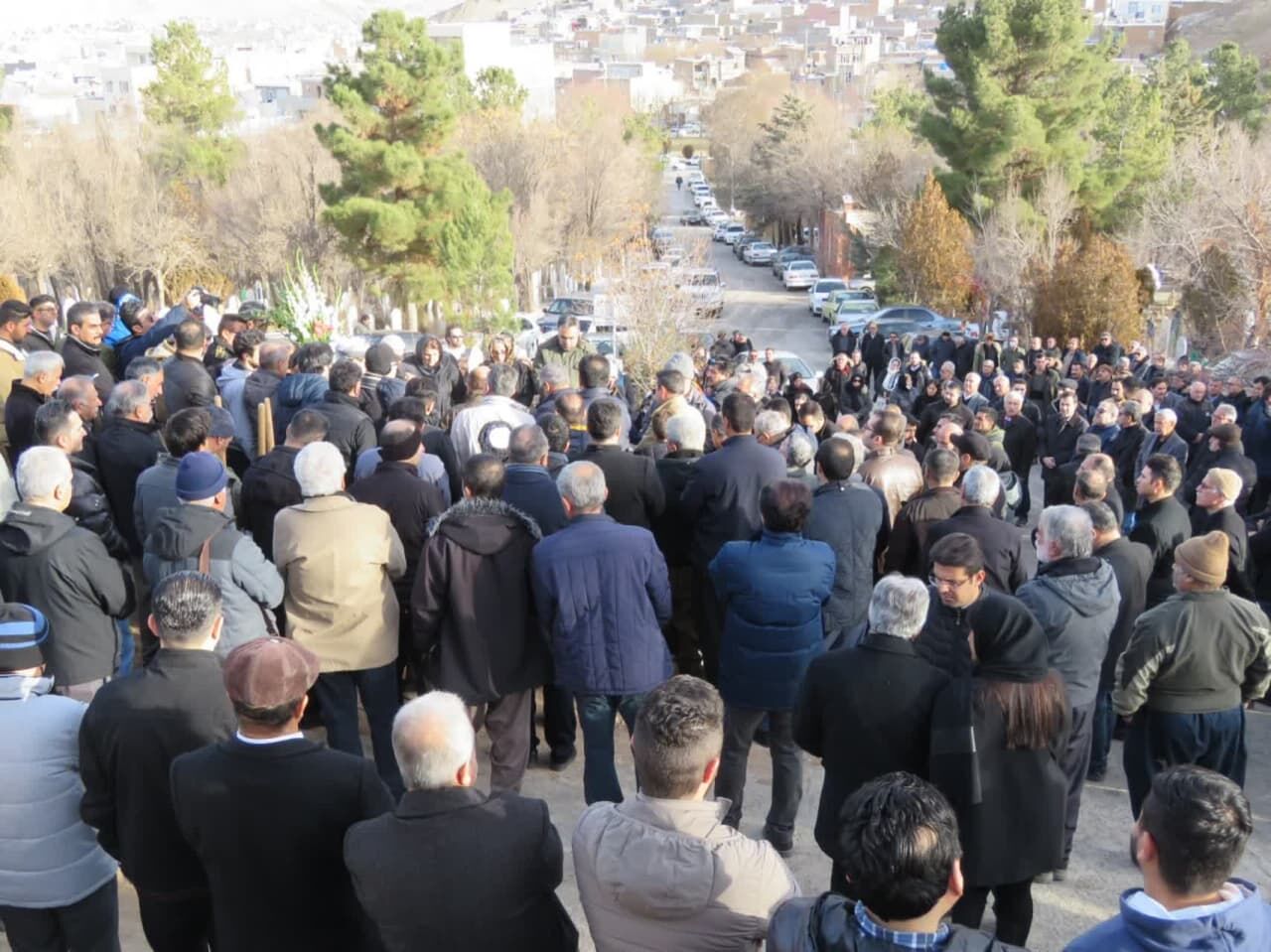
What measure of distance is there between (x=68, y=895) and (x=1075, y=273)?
2469cm

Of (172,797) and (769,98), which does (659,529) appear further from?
(769,98)

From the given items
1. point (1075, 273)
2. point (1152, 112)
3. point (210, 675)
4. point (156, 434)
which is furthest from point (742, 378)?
point (1152, 112)


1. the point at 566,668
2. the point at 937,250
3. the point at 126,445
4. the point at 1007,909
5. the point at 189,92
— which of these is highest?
the point at 189,92

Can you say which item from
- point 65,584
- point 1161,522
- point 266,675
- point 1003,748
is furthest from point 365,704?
point 1161,522

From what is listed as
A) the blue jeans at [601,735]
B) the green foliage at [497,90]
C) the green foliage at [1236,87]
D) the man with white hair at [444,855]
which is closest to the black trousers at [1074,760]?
the blue jeans at [601,735]

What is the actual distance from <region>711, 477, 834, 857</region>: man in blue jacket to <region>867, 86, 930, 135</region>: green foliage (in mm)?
39110

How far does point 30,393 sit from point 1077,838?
6.49 metres

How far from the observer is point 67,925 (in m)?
3.74

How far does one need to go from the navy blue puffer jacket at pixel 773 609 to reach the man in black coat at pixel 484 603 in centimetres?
90

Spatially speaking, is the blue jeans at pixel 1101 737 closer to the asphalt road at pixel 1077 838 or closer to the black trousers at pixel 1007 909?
the asphalt road at pixel 1077 838

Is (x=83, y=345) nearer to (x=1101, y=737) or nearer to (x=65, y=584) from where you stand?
(x=65, y=584)

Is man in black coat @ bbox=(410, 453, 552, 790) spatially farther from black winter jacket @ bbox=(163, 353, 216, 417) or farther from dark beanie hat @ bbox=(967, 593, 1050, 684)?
black winter jacket @ bbox=(163, 353, 216, 417)

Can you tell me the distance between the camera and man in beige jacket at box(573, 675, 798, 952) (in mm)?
2822

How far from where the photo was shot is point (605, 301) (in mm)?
24172
